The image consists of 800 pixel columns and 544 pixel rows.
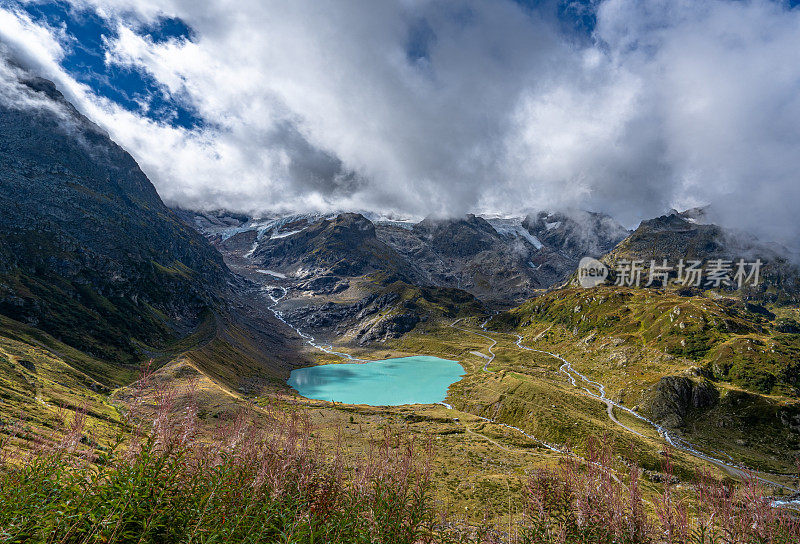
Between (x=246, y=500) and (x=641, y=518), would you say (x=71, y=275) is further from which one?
(x=641, y=518)

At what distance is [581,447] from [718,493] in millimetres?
85044

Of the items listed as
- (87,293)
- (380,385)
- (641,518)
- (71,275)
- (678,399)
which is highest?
(678,399)

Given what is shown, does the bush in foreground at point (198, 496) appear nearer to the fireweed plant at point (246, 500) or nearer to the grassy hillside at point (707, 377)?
the fireweed plant at point (246, 500)

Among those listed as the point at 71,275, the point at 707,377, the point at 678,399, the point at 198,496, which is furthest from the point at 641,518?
the point at 71,275

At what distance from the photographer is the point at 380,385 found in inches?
6614

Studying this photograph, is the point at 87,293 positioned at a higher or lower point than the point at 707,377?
lower

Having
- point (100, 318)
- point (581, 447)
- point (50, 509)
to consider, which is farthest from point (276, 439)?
point (100, 318)

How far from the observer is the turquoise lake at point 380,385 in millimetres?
141500

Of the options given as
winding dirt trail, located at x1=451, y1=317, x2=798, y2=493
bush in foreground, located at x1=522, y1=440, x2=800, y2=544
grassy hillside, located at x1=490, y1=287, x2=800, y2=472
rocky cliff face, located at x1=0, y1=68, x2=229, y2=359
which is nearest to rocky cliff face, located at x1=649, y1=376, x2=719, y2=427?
grassy hillside, located at x1=490, y1=287, x2=800, y2=472

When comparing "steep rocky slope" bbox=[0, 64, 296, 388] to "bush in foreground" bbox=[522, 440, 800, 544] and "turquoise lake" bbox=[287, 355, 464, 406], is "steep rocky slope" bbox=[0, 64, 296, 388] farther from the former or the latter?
"bush in foreground" bbox=[522, 440, 800, 544]

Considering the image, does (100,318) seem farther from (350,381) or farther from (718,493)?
(718,493)

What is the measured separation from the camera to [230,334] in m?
198

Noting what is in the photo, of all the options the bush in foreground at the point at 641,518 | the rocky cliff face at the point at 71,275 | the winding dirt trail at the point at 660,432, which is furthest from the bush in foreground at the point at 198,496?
the rocky cliff face at the point at 71,275

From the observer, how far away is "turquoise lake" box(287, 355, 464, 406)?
464 feet
